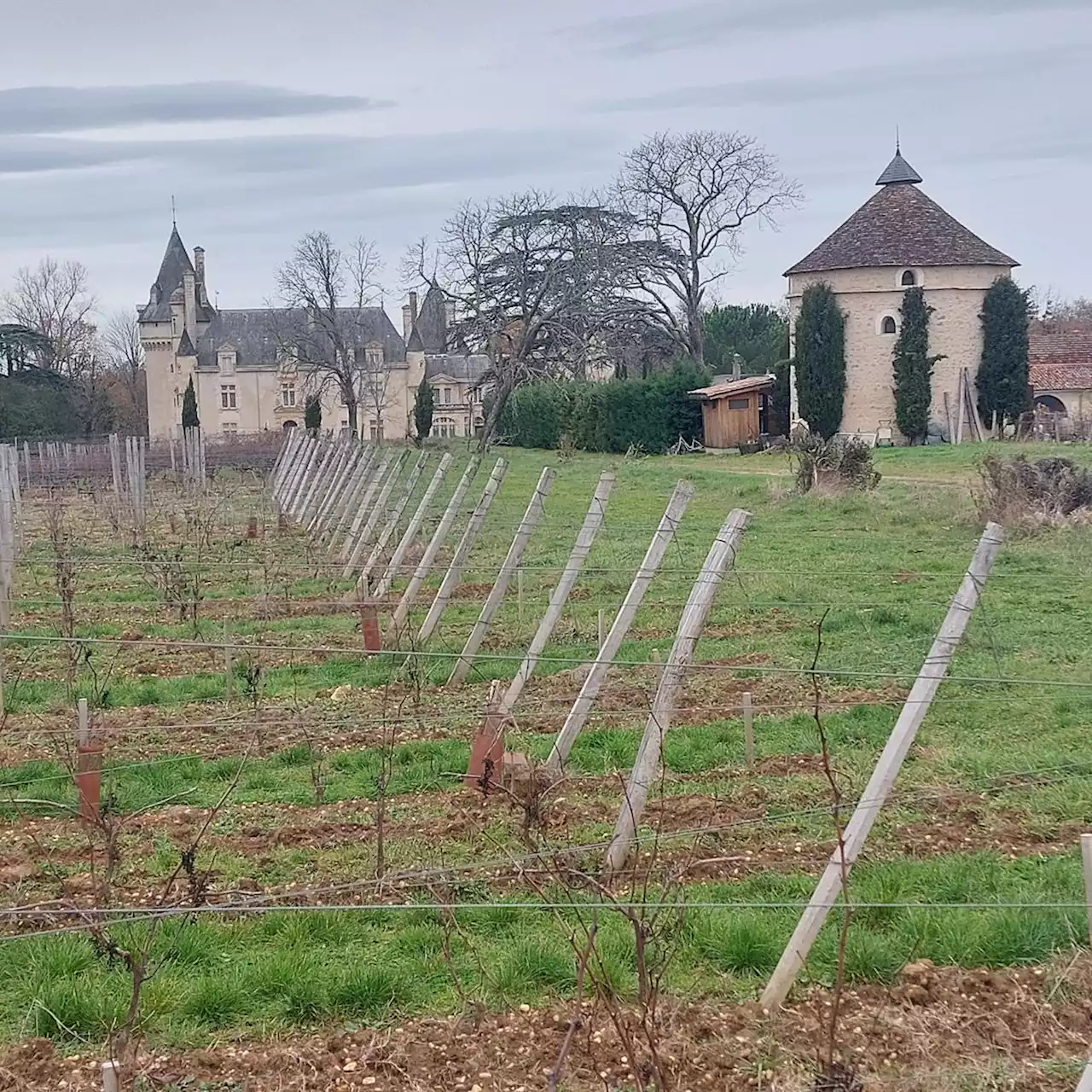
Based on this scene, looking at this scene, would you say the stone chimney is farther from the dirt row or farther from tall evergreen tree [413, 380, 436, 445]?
the dirt row

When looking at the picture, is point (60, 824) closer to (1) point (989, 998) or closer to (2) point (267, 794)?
(2) point (267, 794)

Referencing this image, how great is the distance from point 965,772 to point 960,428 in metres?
36.8

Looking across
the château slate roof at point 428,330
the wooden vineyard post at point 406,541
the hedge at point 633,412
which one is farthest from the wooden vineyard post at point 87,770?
the château slate roof at point 428,330

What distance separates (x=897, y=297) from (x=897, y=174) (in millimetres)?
6478

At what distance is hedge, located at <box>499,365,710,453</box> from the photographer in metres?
44.7

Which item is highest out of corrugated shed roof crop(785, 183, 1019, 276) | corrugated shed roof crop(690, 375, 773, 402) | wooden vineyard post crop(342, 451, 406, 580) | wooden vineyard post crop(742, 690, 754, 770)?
corrugated shed roof crop(785, 183, 1019, 276)

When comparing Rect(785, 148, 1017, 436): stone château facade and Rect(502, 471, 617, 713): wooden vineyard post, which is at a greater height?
Rect(785, 148, 1017, 436): stone château facade

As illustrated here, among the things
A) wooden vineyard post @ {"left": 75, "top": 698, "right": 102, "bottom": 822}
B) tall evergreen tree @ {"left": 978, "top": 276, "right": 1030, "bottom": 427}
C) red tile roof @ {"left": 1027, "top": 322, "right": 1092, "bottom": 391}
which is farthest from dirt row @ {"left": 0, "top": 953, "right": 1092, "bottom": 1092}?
red tile roof @ {"left": 1027, "top": 322, "right": 1092, "bottom": 391}

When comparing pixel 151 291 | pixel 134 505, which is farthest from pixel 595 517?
pixel 151 291

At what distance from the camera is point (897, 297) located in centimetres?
4303

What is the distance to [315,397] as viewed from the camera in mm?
57531

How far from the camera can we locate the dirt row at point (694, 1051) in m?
4.24

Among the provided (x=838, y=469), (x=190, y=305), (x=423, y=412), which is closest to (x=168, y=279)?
(x=190, y=305)

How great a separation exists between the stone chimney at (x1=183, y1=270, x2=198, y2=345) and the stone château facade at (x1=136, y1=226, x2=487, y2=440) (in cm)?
5
